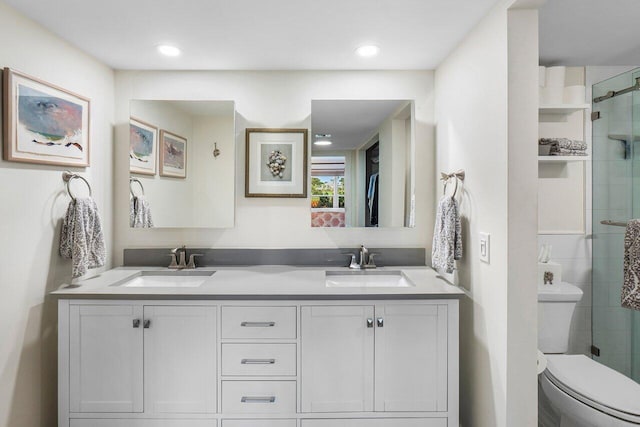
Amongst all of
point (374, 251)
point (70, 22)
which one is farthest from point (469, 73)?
point (70, 22)

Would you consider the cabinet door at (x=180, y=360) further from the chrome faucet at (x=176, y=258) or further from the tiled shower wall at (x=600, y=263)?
the tiled shower wall at (x=600, y=263)

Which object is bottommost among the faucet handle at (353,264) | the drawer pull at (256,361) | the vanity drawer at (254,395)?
the vanity drawer at (254,395)

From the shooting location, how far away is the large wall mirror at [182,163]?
2326mm

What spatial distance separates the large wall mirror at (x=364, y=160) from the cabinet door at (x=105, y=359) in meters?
1.29

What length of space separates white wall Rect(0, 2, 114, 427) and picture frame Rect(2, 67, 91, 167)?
5 centimetres

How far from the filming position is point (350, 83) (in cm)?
240

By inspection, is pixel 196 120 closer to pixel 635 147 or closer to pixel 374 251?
pixel 374 251

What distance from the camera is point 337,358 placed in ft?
5.91

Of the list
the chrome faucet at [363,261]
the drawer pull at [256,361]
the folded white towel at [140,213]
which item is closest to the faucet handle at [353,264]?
the chrome faucet at [363,261]

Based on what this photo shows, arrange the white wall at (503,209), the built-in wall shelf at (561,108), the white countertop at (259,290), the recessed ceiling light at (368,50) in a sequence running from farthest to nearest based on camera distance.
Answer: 1. the built-in wall shelf at (561,108)
2. the recessed ceiling light at (368,50)
3. the white countertop at (259,290)
4. the white wall at (503,209)

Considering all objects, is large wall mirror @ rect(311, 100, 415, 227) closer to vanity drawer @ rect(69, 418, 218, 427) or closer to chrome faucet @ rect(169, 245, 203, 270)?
chrome faucet @ rect(169, 245, 203, 270)

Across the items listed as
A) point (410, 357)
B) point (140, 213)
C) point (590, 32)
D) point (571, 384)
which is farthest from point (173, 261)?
point (590, 32)

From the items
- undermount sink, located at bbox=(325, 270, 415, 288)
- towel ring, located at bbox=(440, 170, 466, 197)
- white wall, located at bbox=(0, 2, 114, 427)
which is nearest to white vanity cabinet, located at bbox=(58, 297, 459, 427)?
white wall, located at bbox=(0, 2, 114, 427)

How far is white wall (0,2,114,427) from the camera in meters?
1.64
